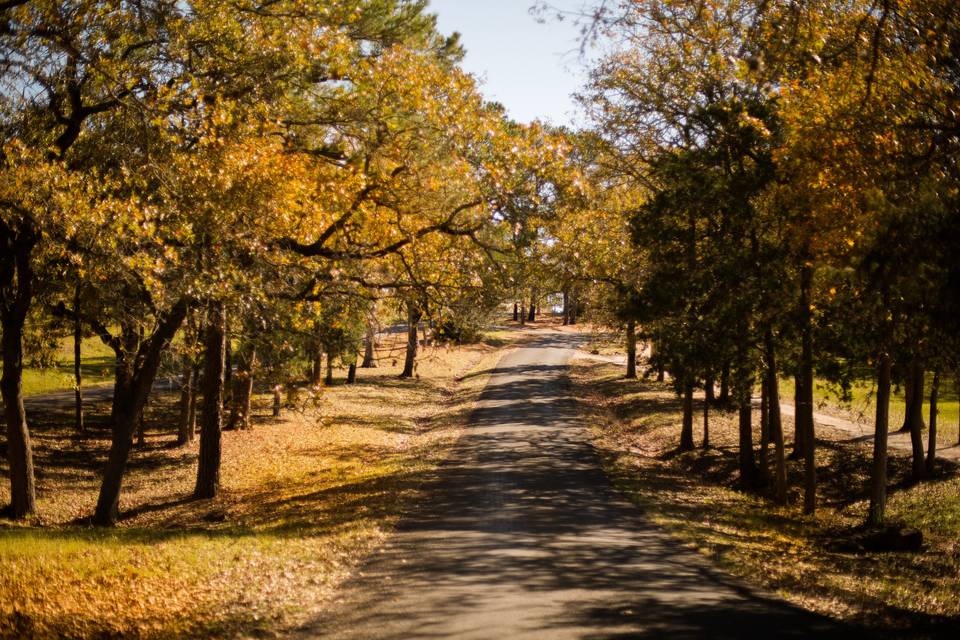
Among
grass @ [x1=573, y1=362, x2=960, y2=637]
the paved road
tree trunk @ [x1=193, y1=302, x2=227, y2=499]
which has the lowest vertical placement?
grass @ [x1=573, y1=362, x2=960, y2=637]

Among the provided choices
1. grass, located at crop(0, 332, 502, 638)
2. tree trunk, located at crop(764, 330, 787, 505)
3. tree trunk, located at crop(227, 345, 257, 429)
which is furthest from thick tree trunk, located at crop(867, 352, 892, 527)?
tree trunk, located at crop(227, 345, 257, 429)

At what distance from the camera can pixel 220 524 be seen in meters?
15.0

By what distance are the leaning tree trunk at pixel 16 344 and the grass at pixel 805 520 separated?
1231 cm

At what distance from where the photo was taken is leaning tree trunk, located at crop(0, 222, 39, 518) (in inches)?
562

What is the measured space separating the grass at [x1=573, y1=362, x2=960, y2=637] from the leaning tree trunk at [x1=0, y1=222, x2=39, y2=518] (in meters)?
12.3

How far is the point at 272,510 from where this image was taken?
1612 cm

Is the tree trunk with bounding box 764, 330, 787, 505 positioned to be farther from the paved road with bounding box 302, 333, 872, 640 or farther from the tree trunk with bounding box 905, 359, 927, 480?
the paved road with bounding box 302, 333, 872, 640

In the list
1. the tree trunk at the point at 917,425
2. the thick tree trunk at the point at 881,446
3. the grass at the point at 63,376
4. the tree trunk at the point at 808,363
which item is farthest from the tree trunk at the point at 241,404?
the tree trunk at the point at 917,425

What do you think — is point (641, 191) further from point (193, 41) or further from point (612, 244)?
point (193, 41)

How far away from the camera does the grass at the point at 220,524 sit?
7.89m

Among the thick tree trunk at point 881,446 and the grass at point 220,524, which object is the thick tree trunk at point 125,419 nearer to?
the grass at point 220,524

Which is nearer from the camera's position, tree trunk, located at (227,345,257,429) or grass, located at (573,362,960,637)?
grass, located at (573,362,960,637)

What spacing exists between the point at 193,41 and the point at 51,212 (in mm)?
3453

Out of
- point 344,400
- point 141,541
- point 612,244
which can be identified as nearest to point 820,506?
point 612,244
